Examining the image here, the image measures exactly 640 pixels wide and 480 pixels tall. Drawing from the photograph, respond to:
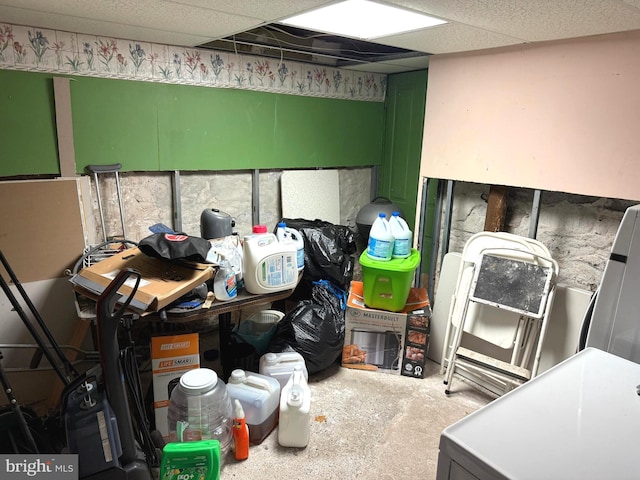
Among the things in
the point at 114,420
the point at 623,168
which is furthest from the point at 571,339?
the point at 114,420

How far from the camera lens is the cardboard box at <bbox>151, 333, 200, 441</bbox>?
7.11 feet

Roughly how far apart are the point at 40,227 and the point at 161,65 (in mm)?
1231

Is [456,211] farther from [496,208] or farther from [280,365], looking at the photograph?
[280,365]

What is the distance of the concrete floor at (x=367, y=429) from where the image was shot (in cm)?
205

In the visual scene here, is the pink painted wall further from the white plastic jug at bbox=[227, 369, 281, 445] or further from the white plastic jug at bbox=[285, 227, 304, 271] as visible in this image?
the white plastic jug at bbox=[227, 369, 281, 445]

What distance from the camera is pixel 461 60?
9.23 feet

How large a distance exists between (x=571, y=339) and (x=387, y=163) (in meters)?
2.15

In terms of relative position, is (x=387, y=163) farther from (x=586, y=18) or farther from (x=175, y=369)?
(x=175, y=369)

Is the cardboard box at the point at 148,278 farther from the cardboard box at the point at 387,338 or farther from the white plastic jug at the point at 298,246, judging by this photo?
the cardboard box at the point at 387,338

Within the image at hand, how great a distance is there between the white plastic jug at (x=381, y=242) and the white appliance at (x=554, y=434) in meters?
1.51

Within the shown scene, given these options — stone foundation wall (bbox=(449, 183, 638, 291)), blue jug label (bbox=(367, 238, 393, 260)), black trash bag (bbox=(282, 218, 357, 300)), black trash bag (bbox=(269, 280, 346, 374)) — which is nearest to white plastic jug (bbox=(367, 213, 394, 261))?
blue jug label (bbox=(367, 238, 393, 260))

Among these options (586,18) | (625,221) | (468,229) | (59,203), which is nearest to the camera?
(625,221)

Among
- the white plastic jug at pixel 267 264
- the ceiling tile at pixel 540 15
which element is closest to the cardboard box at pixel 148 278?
the white plastic jug at pixel 267 264

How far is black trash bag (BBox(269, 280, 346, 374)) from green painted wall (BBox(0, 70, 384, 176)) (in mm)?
1204
